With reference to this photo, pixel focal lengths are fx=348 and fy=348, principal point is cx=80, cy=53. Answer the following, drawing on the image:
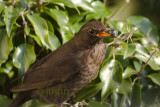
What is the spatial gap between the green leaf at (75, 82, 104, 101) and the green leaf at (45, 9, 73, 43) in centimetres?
45

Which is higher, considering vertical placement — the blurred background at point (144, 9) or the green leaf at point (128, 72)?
the green leaf at point (128, 72)

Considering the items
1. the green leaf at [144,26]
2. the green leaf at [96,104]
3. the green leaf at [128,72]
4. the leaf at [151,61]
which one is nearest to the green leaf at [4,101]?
the green leaf at [96,104]

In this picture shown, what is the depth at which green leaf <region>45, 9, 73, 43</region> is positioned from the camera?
8.60 ft

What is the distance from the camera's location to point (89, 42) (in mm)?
2352

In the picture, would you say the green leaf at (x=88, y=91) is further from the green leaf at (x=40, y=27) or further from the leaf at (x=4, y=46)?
the leaf at (x=4, y=46)

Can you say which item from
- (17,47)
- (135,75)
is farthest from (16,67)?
(135,75)

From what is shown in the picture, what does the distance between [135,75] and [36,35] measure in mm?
820

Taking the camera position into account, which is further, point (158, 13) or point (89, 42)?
point (158, 13)

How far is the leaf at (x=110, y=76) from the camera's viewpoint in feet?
7.82

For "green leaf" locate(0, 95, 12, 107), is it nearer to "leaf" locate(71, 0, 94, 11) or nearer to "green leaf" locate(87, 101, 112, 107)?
"green leaf" locate(87, 101, 112, 107)

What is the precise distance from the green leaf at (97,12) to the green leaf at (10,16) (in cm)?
63

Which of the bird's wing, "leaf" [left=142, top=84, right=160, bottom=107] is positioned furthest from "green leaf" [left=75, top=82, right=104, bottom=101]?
"leaf" [left=142, top=84, right=160, bottom=107]

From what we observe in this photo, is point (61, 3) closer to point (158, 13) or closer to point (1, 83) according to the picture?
point (1, 83)

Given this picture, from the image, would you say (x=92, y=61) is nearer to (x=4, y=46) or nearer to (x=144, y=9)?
(x=4, y=46)
